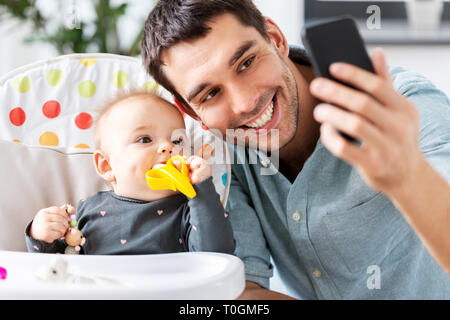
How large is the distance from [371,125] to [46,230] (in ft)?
1.85

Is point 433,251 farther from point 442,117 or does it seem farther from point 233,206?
point 233,206

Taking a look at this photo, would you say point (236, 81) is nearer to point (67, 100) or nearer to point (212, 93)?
point (212, 93)

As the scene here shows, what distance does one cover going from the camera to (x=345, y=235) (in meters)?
0.88

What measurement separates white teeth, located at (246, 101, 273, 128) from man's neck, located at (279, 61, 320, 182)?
119mm

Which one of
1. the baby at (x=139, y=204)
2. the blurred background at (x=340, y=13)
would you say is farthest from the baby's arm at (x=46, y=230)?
the blurred background at (x=340, y=13)

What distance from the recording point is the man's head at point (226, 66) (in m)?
0.82

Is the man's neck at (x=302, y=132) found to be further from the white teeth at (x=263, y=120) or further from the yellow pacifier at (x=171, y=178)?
the yellow pacifier at (x=171, y=178)

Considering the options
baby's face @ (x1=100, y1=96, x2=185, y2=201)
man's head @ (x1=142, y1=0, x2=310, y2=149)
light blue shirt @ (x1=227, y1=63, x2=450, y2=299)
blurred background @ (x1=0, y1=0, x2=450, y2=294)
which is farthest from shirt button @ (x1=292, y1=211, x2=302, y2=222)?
blurred background @ (x1=0, y1=0, x2=450, y2=294)

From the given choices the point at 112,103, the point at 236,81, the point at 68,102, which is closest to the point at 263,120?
the point at 236,81

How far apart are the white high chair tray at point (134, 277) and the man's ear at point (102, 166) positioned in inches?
12.3

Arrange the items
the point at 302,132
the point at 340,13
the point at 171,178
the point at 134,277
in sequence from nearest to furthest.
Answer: the point at 134,277
the point at 171,178
the point at 302,132
the point at 340,13

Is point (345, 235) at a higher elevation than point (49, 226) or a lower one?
lower

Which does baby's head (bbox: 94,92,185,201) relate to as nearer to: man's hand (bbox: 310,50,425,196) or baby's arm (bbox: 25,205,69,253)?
baby's arm (bbox: 25,205,69,253)

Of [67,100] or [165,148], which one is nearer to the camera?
[165,148]
